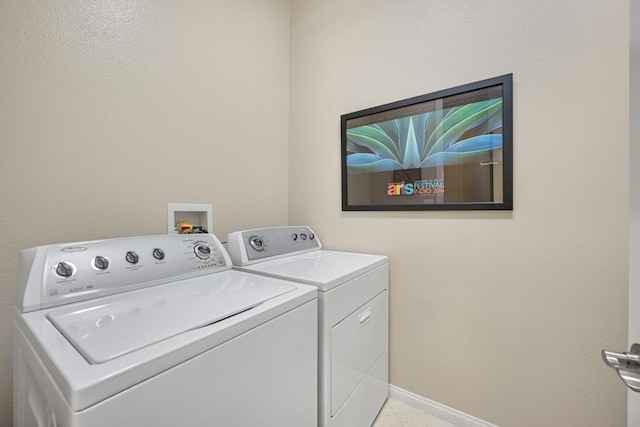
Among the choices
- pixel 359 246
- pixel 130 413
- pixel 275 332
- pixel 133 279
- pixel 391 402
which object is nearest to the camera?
pixel 130 413

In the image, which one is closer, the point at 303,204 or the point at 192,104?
the point at 192,104

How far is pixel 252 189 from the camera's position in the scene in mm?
1780

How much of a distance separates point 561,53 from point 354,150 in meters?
1.00

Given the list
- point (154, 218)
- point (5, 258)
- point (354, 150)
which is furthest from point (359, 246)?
point (5, 258)

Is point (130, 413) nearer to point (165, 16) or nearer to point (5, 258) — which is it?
point (5, 258)

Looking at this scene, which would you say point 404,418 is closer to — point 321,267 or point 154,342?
point 321,267

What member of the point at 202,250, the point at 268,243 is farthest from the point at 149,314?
the point at 268,243

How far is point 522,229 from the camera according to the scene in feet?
3.99

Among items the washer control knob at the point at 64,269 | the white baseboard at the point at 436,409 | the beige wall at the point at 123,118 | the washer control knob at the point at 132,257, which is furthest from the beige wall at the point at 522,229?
the washer control knob at the point at 64,269

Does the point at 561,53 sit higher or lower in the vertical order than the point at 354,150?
higher

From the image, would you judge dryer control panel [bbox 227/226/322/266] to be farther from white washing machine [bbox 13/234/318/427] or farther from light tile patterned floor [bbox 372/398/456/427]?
light tile patterned floor [bbox 372/398/456/427]

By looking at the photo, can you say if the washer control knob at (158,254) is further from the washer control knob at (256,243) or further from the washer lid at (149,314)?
the washer control knob at (256,243)

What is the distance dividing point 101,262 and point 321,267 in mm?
820

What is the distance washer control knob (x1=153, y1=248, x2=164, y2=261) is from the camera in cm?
104
